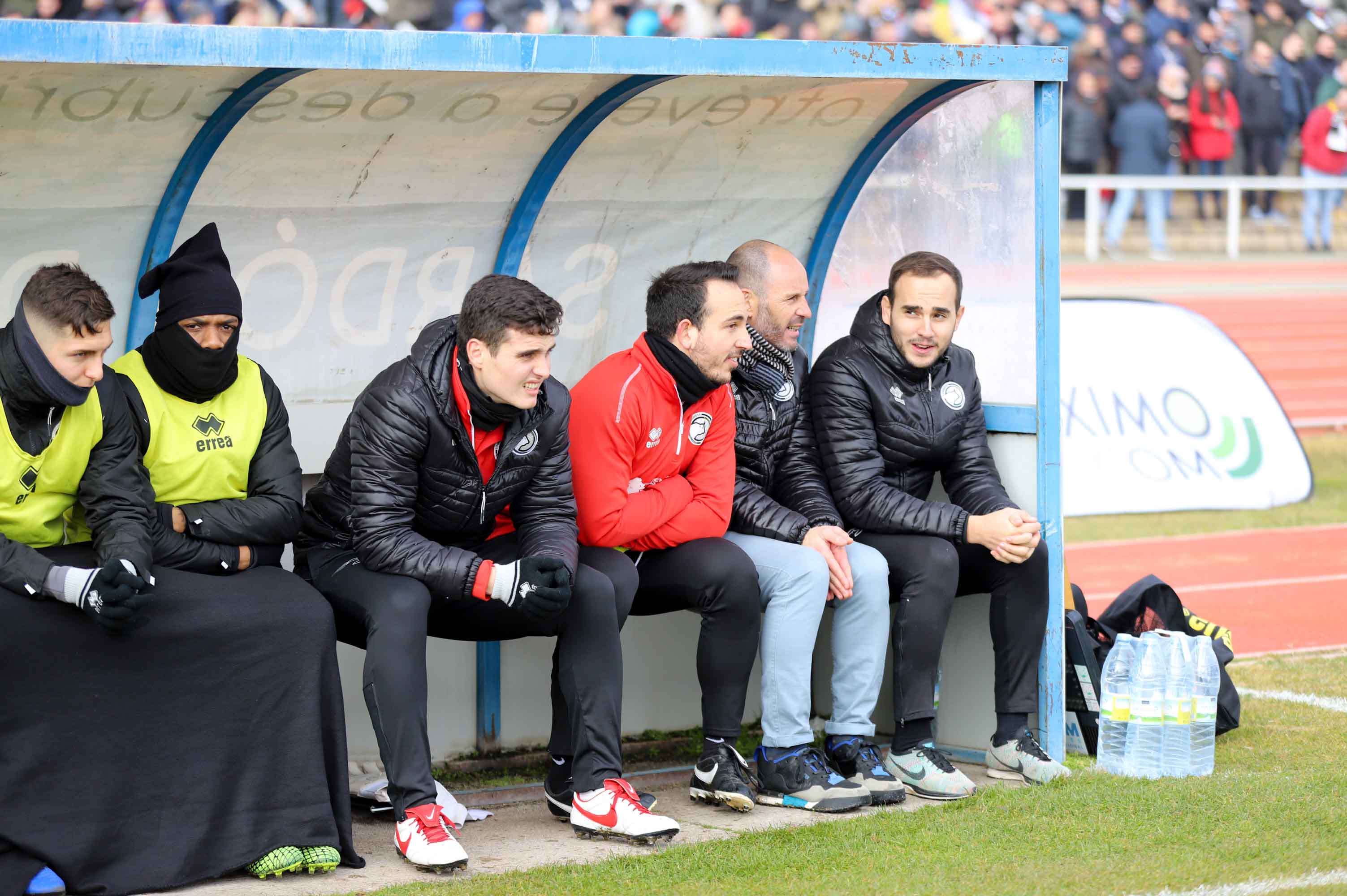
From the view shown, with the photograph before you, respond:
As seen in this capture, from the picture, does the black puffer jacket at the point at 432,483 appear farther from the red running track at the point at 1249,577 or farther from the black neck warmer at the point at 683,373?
the red running track at the point at 1249,577

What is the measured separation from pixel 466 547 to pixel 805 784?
1160 mm

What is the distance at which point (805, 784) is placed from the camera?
4602mm

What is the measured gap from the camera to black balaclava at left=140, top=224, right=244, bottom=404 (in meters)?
4.19

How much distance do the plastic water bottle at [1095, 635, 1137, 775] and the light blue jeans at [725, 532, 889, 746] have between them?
29.2 inches

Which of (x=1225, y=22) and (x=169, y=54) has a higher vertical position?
(x=1225, y=22)

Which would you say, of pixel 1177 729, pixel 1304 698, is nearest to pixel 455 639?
pixel 1177 729

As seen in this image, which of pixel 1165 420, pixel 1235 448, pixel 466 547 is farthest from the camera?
pixel 1235 448

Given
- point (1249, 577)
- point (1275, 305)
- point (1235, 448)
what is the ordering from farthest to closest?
point (1275, 305)
point (1235, 448)
point (1249, 577)

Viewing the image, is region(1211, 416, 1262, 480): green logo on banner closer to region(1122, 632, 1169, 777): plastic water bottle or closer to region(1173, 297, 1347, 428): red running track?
region(1173, 297, 1347, 428): red running track

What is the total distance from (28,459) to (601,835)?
173cm

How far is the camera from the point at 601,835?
4.32 meters

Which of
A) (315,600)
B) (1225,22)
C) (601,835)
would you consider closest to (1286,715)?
(601,835)

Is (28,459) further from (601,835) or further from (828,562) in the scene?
(828,562)

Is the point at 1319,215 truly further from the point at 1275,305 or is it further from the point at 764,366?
the point at 764,366
